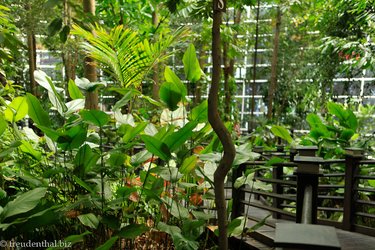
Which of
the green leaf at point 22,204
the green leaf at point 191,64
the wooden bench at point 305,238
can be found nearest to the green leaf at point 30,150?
the green leaf at point 22,204

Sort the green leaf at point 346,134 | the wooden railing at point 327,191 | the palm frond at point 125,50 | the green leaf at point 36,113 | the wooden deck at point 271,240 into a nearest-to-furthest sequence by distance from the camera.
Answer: the green leaf at point 36,113 → the wooden railing at point 327,191 → the palm frond at point 125,50 → the wooden deck at point 271,240 → the green leaf at point 346,134

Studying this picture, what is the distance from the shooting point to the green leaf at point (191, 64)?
77.5 inches

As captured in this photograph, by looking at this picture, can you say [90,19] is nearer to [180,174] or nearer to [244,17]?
[180,174]

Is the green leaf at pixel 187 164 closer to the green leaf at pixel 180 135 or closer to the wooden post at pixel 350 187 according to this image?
the green leaf at pixel 180 135

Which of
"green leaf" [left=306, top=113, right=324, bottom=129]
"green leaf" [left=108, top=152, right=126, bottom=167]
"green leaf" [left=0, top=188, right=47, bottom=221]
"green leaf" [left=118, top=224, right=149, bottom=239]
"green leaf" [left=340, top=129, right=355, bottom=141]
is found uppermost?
"green leaf" [left=306, top=113, right=324, bottom=129]

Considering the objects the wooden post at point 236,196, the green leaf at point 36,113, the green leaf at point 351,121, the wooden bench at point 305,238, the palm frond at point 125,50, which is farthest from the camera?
the green leaf at point 351,121

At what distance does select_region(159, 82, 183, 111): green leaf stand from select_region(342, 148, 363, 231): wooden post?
2.27 metres

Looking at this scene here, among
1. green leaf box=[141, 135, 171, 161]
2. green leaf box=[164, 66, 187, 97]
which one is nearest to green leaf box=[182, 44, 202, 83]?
green leaf box=[164, 66, 187, 97]

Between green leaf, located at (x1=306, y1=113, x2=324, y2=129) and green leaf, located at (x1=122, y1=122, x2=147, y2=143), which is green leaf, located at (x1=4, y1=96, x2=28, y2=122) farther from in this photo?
green leaf, located at (x1=306, y1=113, x2=324, y2=129)

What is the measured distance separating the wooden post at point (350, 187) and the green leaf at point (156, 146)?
246cm

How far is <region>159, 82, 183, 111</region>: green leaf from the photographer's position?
1.86 m

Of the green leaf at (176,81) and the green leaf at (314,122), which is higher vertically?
the green leaf at (176,81)

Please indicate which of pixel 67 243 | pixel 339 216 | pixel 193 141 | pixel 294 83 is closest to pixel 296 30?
pixel 294 83

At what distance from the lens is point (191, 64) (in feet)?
6.54
